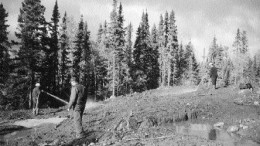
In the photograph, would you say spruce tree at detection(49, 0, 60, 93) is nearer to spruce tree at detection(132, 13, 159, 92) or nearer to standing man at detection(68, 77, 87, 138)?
spruce tree at detection(132, 13, 159, 92)

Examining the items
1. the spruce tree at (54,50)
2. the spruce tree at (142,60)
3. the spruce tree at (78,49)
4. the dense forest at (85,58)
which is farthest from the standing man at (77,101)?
the spruce tree at (142,60)

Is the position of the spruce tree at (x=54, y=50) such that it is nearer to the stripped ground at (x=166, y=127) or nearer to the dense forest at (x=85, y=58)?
the dense forest at (x=85, y=58)

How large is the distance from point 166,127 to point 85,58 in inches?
1464

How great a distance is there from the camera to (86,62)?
1854 inches

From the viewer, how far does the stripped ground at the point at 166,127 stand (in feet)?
28.1

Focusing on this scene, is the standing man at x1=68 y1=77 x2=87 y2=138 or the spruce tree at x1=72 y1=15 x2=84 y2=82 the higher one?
the spruce tree at x1=72 y1=15 x2=84 y2=82

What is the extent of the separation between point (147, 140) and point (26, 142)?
21.0ft

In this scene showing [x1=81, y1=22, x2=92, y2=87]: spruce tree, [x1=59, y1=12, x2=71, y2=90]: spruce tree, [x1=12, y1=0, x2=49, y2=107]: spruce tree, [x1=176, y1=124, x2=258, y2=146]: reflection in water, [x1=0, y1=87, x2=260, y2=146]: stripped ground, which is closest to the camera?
[x1=0, y1=87, x2=260, y2=146]: stripped ground

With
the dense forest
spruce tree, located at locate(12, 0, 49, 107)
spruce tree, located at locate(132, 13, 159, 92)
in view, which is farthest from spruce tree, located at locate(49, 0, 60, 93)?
spruce tree, located at locate(132, 13, 159, 92)

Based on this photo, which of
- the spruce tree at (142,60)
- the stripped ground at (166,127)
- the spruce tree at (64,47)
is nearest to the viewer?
the stripped ground at (166,127)

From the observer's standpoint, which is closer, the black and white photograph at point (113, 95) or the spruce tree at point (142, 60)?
the black and white photograph at point (113, 95)

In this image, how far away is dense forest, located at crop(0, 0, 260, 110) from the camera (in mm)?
27594

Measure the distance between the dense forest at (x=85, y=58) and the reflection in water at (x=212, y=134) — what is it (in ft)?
36.7

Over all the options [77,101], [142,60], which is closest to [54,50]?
[142,60]
